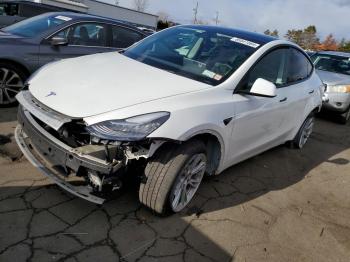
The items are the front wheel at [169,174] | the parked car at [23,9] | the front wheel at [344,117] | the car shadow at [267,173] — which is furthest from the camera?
the parked car at [23,9]

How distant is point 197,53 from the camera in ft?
12.9

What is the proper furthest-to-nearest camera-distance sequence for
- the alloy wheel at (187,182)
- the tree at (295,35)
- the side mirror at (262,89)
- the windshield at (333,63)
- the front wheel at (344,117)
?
the tree at (295,35) < the windshield at (333,63) < the front wheel at (344,117) < the side mirror at (262,89) < the alloy wheel at (187,182)

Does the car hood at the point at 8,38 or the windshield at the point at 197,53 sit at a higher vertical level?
the windshield at the point at 197,53

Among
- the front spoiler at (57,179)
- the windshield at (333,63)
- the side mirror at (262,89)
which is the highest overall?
the side mirror at (262,89)

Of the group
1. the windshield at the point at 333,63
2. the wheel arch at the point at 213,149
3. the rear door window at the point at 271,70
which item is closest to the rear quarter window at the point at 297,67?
the rear door window at the point at 271,70

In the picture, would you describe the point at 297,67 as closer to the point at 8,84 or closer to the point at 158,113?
the point at 158,113

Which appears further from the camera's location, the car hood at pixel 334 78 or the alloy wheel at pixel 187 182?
the car hood at pixel 334 78

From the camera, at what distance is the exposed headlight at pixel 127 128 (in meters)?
2.68

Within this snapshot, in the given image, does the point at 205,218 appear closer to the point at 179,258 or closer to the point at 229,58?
the point at 179,258


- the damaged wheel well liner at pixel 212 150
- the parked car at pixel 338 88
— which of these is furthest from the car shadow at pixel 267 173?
the parked car at pixel 338 88

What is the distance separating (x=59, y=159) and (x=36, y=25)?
3.78m

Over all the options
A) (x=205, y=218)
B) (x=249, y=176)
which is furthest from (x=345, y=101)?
(x=205, y=218)

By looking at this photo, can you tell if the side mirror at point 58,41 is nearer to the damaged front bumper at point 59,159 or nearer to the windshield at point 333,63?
the damaged front bumper at point 59,159

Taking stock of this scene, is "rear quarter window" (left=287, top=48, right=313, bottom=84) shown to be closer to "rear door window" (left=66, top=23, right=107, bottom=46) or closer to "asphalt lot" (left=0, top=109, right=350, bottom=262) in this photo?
"asphalt lot" (left=0, top=109, right=350, bottom=262)
